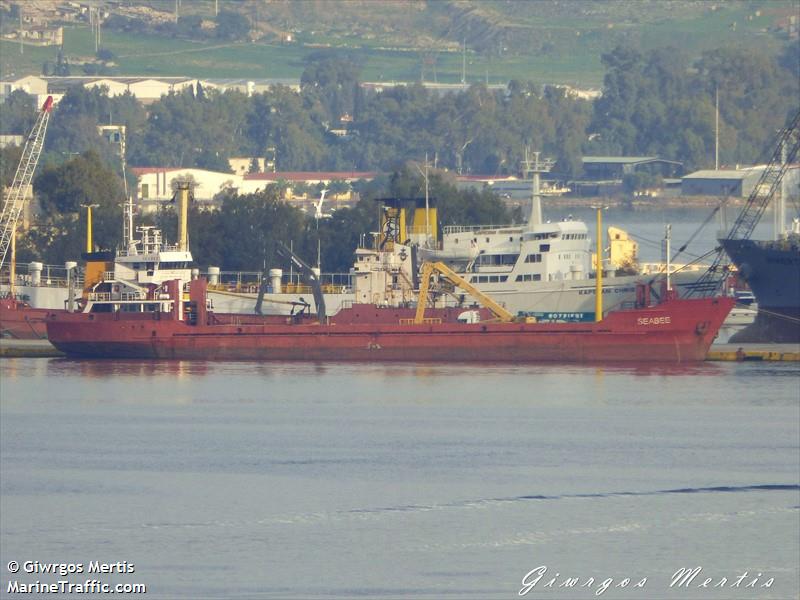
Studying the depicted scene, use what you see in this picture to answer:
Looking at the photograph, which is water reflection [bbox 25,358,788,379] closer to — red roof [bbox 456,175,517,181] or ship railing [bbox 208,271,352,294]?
ship railing [bbox 208,271,352,294]

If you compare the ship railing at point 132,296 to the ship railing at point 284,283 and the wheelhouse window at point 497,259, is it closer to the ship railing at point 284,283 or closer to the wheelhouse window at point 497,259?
the ship railing at point 284,283

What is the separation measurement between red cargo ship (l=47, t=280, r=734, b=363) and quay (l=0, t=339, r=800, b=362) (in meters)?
0.94

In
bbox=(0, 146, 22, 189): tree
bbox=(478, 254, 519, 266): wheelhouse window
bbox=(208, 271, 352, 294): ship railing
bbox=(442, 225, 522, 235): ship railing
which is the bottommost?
bbox=(208, 271, 352, 294): ship railing

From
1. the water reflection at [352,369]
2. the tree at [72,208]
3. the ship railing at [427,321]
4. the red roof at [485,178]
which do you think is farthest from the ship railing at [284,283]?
the red roof at [485,178]

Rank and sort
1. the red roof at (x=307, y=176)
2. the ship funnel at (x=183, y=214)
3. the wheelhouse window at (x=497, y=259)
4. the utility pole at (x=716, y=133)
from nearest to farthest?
the ship funnel at (x=183, y=214), the wheelhouse window at (x=497, y=259), the red roof at (x=307, y=176), the utility pole at (x=716, y=133)

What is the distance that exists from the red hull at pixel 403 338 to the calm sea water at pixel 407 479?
1062 mm

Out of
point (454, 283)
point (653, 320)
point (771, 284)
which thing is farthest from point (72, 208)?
point (653, 320)

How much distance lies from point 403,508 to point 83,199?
4881cm

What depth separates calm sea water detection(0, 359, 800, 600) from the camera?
3595 cm

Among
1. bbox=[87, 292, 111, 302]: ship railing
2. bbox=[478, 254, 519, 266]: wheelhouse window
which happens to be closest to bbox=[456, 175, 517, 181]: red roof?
bbox=[478, 254, 519, 266]: wheelhouse window

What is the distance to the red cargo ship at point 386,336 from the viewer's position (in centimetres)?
5962

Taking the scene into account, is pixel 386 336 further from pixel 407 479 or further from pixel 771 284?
pixel 407 479

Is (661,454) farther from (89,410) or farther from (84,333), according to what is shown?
(84,333)

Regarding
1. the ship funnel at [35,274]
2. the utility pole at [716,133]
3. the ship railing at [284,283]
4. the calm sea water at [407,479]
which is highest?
the utility pole at [716,133]
